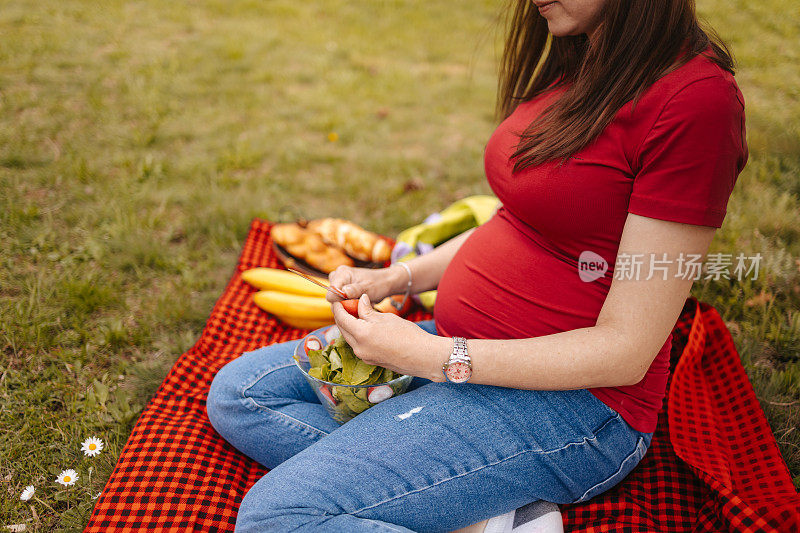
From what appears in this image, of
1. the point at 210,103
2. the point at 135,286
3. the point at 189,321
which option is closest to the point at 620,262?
the point at 189,321

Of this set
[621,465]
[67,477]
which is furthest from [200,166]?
[621,465]

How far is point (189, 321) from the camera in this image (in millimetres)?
2773

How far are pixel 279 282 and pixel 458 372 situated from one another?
148 centimetres

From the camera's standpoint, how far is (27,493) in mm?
1902

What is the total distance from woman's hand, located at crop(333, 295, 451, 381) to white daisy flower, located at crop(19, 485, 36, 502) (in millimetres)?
1230

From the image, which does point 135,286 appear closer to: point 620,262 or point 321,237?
point 321,237

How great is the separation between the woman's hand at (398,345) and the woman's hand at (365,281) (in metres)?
0.26

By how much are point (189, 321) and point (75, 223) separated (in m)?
1.05

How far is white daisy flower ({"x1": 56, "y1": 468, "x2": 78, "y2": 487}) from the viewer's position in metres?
1.95

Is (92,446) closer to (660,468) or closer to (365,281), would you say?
(365,281)

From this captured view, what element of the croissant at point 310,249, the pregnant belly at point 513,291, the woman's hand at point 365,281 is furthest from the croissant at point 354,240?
the pregnant belly at point 513,291

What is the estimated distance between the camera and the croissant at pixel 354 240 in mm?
2959

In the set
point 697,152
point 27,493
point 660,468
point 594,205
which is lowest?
point 27,493

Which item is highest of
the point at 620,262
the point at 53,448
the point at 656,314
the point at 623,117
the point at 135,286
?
the point at 623,117
